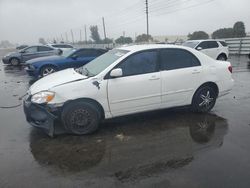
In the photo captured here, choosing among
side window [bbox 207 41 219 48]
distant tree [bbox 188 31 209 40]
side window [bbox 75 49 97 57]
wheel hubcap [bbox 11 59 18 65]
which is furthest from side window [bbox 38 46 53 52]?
distant tree [bbox 188 31 209 40]

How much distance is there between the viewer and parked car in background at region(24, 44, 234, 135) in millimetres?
5008

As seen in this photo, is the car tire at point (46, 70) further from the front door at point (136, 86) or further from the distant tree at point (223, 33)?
the distant tree at point (223, 33)

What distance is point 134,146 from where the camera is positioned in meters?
4.62

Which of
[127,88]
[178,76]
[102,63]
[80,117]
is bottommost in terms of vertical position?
[80,117]

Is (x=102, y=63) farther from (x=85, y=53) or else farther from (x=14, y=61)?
(x=14, y=61)

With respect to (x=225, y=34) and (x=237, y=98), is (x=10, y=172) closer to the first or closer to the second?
(x=237, y=98)

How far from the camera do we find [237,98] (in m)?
7.67

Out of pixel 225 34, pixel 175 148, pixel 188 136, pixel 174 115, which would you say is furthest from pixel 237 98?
pixel 225 34

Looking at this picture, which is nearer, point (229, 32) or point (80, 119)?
point (80, 119)

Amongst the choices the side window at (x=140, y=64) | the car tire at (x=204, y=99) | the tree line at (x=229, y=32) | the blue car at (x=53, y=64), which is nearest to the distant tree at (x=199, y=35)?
the tree line at (x=229, y=32)

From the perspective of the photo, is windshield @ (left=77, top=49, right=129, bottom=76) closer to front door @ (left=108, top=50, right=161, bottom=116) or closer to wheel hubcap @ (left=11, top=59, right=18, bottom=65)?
front door @ (left=108, top=50, right=161, bottom=116)

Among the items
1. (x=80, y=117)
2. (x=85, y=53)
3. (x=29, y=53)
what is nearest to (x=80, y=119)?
(x=80, y=117)

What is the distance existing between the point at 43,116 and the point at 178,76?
2880mm

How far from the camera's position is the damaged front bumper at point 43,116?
4961mm
